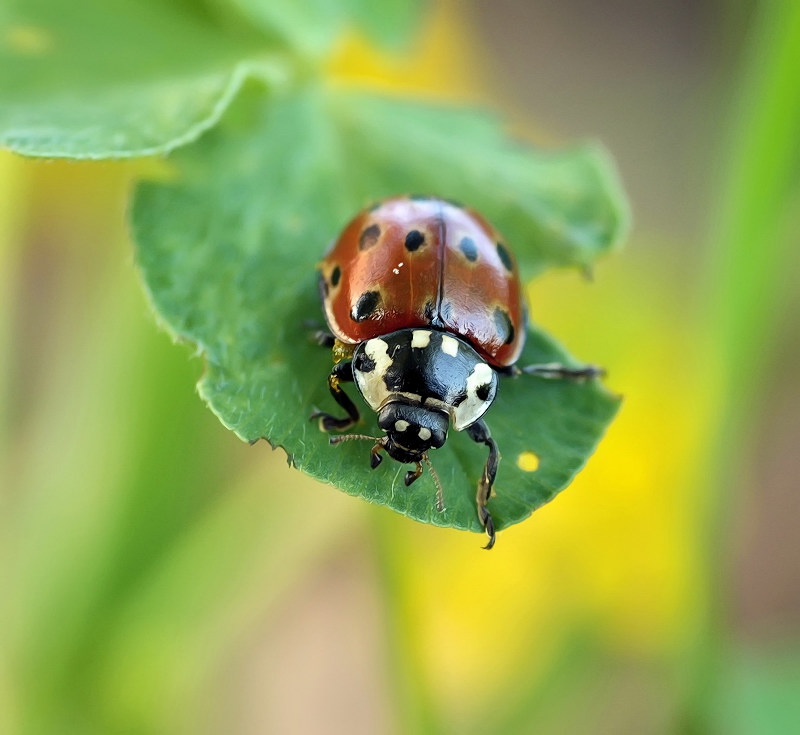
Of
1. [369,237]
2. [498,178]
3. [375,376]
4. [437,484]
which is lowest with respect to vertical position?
[437,484]

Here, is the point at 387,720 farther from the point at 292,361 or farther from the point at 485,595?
the point at 292,361

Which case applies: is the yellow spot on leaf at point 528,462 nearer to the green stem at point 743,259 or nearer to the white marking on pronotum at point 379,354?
the white marking on pronotum at point 379,354

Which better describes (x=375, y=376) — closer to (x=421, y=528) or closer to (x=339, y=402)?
(x=339, y=402)

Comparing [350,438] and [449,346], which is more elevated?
[449,346]

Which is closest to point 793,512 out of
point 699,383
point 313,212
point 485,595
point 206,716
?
point 485,595

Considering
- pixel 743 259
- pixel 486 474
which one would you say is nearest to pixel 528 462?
pixel 486 474
